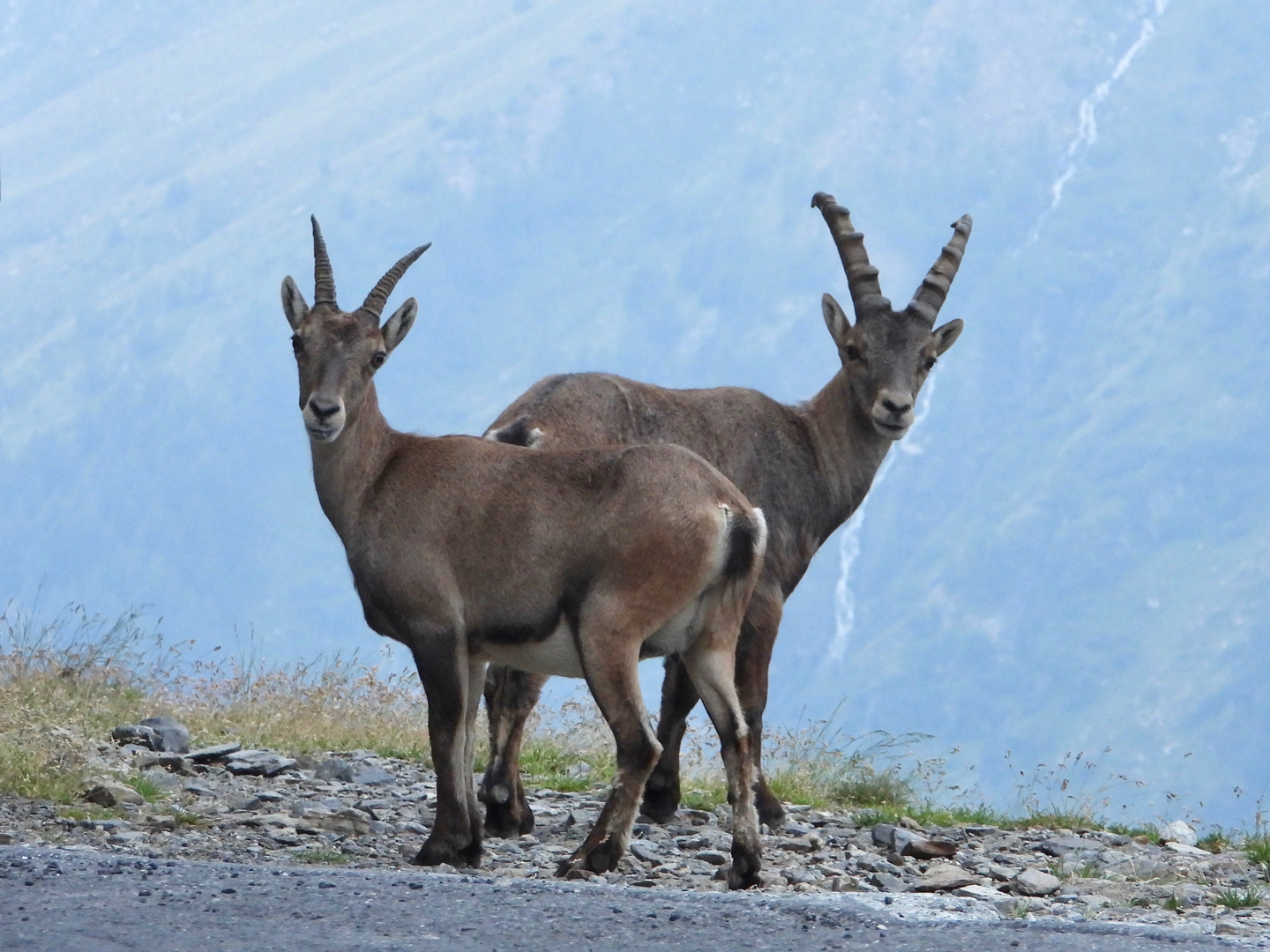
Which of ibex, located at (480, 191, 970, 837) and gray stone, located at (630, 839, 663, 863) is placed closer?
gray stone, located at (630, 839, 663, 863)

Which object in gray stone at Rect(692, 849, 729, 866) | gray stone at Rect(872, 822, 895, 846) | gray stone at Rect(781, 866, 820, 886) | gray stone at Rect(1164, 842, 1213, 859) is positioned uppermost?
gray stone at Rect(1164, 842, 1213, 859)

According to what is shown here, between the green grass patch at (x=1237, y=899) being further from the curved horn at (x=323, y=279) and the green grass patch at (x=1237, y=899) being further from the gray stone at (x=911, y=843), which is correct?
the curved horn at (x=323, y=279)

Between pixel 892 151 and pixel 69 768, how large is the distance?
133 meters

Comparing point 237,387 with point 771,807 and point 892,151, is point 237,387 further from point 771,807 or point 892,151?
point 771,807

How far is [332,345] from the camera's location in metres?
7.64

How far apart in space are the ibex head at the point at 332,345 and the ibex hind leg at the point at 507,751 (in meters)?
1.48

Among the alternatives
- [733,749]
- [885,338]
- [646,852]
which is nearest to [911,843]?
[646,852]

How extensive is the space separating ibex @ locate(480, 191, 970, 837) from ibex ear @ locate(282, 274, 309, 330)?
3.46 feet

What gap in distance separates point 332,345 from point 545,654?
173cm

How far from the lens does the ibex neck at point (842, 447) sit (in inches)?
376

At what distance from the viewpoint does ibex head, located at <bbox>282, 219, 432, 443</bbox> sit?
24.6ft

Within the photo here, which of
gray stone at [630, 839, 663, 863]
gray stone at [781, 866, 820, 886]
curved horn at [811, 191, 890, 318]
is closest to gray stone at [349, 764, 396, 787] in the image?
gray stone at [630, 839, 663, 863]

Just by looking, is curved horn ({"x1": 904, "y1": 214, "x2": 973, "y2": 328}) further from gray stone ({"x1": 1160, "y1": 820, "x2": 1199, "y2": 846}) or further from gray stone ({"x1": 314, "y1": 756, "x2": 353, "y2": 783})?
gray stone ({"x1": 314, "y1": 756, "x2": 353, "y2": 783})

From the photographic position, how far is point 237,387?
381 feet
